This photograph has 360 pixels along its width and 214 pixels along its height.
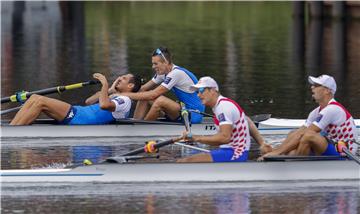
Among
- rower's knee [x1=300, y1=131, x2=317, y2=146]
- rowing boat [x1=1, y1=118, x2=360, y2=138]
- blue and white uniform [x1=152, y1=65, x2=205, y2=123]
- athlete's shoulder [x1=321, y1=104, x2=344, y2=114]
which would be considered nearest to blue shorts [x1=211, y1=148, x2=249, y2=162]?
rower's knee [x1=300, y1=131, x2=317, y2=146]

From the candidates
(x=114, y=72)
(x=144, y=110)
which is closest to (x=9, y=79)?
(x=114, y=72)

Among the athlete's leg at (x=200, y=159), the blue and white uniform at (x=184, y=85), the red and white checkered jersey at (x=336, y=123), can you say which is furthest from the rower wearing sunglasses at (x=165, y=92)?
the red and white checkered jersey at (x=336, y=123)

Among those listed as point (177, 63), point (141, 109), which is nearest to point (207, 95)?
point (141, 109)

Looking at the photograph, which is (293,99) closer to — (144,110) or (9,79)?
(144,110)

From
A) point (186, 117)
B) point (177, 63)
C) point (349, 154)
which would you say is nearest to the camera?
point (349, 154)

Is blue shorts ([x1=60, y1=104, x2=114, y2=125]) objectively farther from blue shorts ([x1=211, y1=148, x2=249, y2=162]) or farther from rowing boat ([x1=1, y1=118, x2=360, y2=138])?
blue shorts ([x1=211, y1=148, x2=249, y2=162])

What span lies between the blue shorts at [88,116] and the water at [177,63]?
431mm

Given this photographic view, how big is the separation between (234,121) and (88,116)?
6011 mm

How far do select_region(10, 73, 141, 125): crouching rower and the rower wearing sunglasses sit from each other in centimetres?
25

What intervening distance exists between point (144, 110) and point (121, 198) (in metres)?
6.36

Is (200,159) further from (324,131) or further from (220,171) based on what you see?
(324,131)

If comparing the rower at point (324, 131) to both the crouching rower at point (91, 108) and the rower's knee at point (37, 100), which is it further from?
the rower's knee at point (37, 100)

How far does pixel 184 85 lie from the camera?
22.5 m

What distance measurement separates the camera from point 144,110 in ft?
75.8
